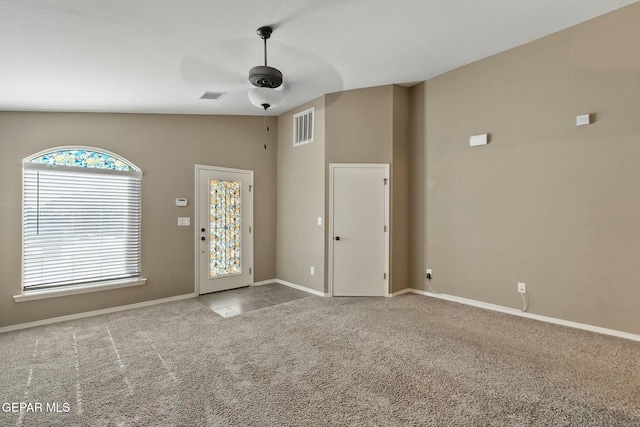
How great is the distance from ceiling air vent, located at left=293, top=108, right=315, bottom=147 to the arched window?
98.7 inches

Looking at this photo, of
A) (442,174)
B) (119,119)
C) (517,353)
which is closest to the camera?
(517,353)

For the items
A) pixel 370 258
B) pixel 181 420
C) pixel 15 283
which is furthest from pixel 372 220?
pixel 15 283

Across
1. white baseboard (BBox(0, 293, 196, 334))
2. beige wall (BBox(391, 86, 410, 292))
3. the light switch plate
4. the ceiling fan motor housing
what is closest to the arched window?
white baseboard (BBox(0, 293, 196, 334))

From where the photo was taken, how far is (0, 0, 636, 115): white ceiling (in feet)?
7.82

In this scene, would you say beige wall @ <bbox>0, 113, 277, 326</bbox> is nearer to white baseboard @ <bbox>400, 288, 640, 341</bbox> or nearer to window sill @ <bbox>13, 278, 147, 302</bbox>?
window sill @ <bbox>13, 278, 147, 302</bbox>

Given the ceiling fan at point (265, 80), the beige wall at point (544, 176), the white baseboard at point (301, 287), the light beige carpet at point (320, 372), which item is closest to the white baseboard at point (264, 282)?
the white baseboard at point (301, 287)

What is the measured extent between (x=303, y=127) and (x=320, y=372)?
3898mm

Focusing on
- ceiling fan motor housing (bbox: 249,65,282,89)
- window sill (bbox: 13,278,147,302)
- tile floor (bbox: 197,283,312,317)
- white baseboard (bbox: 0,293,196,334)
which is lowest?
tile floor (bbox: 197,283,312,317)

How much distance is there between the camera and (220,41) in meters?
2.89

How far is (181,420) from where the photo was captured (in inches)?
78.0

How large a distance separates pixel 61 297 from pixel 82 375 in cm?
186

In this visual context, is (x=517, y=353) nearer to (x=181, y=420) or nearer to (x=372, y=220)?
(x=372, y=220)

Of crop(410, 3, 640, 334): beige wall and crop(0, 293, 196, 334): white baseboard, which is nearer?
crop(410, 3, 640, 334): beige wall

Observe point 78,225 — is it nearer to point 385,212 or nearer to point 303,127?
point 303,127
